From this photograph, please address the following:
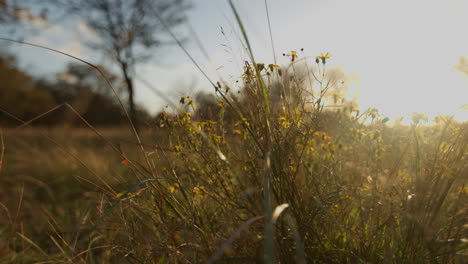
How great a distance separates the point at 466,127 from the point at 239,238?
3.75ft

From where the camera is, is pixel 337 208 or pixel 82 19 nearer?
pixel 337 208

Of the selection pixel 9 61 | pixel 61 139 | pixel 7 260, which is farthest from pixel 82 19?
pixel 7 260

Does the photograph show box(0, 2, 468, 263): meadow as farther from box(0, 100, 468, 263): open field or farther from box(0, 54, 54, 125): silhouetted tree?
box(0, 54, 54, 125): silhouetted tree

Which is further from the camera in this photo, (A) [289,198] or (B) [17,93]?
(B) [17,93]

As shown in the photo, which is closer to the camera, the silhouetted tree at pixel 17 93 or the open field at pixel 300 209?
the open field at pixel 300 209

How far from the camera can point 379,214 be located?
1372 millimetres

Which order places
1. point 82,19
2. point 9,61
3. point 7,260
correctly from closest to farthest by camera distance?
point 7,260
point 9,61
point 82,19

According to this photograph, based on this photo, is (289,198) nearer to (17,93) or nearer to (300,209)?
(300,209)

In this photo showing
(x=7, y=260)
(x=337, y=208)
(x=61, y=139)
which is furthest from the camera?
(x=61, y=139)

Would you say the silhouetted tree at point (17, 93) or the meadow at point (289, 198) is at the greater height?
the silhouetted tree at point (17, 93)

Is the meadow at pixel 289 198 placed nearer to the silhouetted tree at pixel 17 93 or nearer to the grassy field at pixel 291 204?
the grassy field at pixel 291 204

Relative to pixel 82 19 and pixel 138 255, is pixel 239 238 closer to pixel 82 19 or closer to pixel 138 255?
pixel 138 255

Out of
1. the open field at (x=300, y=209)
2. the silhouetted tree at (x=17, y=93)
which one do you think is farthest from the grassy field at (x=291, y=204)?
the silhouetted tree at (x=17, y=93)

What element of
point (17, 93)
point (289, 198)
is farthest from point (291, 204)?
point (17, 93)
